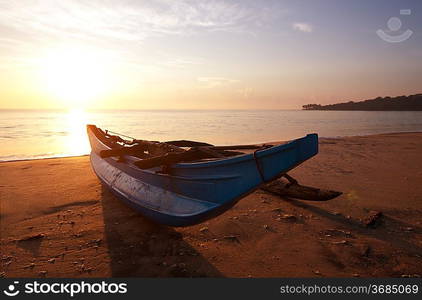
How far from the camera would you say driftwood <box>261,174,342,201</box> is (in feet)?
19.9

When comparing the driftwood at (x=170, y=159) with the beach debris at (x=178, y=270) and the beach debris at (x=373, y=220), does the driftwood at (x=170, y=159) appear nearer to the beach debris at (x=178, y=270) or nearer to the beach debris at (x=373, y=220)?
the beach debris at (x=178, y=270)

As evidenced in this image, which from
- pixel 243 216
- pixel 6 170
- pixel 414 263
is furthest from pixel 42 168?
pixel 414 263

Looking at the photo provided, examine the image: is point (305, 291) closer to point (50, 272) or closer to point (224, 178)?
point (224, 178)

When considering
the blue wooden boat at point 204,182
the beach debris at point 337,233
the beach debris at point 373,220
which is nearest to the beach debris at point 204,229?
the blue wooden boat at point 204,182

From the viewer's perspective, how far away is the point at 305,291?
3.64 meters

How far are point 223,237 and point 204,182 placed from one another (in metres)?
1.50

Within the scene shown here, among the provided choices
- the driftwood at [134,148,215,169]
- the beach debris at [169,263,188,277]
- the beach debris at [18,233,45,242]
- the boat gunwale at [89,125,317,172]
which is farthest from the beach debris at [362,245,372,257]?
the beach debris at [18,233,45,242]

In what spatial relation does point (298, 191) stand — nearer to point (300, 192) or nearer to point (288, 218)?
point (300, 192)

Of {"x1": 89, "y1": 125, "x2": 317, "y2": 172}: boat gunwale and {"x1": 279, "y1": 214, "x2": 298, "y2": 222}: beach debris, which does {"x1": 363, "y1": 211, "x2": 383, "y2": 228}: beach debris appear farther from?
{"x1": 89, "y1": 125, "x2": 317, "y2": 172}: boat gunwale

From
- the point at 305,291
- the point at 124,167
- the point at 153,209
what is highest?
the point at 124,167

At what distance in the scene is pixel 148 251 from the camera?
15.2ft

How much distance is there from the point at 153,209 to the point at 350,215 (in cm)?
460

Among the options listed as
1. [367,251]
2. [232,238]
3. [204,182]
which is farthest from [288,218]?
[204,182]

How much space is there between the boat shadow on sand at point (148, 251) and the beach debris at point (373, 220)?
12.0 feet
